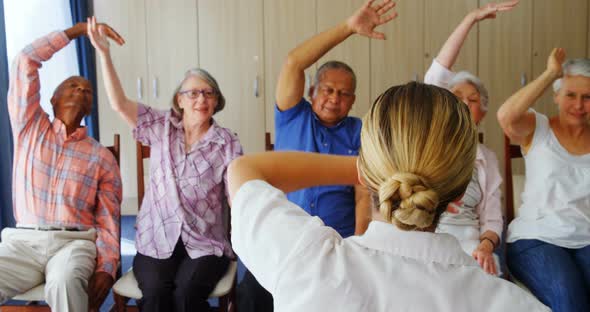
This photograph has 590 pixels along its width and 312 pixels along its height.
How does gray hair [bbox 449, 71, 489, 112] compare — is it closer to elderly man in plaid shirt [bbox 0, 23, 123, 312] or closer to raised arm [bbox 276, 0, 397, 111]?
raised arm [bbox 276, 0, 397, 111]

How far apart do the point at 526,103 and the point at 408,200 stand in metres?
1.47

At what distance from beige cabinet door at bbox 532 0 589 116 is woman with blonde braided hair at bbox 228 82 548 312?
422 centimetres

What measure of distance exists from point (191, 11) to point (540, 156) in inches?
132

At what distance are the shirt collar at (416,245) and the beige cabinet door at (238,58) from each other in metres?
3.88

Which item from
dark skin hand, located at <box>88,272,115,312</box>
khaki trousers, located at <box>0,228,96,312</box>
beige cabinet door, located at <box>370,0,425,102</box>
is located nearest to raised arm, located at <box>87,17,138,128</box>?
khaki trousers, located at <box>0,228,96,312</box>

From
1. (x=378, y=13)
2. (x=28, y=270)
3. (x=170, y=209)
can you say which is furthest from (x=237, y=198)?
(x=28, y=270)

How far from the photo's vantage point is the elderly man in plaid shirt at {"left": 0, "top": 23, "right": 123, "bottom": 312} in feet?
6.89

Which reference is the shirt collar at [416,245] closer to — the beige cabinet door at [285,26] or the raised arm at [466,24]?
the raised arm at [466,24]

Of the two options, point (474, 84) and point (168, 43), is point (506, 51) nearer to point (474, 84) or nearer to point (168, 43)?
point (474, 84)

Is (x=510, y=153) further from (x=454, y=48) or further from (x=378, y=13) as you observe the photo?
Answer: (x=378, y=13)

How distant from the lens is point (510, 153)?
7.77 ft

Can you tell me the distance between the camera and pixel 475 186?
7.23ft

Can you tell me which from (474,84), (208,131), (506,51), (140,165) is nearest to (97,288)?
(140,165)

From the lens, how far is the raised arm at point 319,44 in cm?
166
